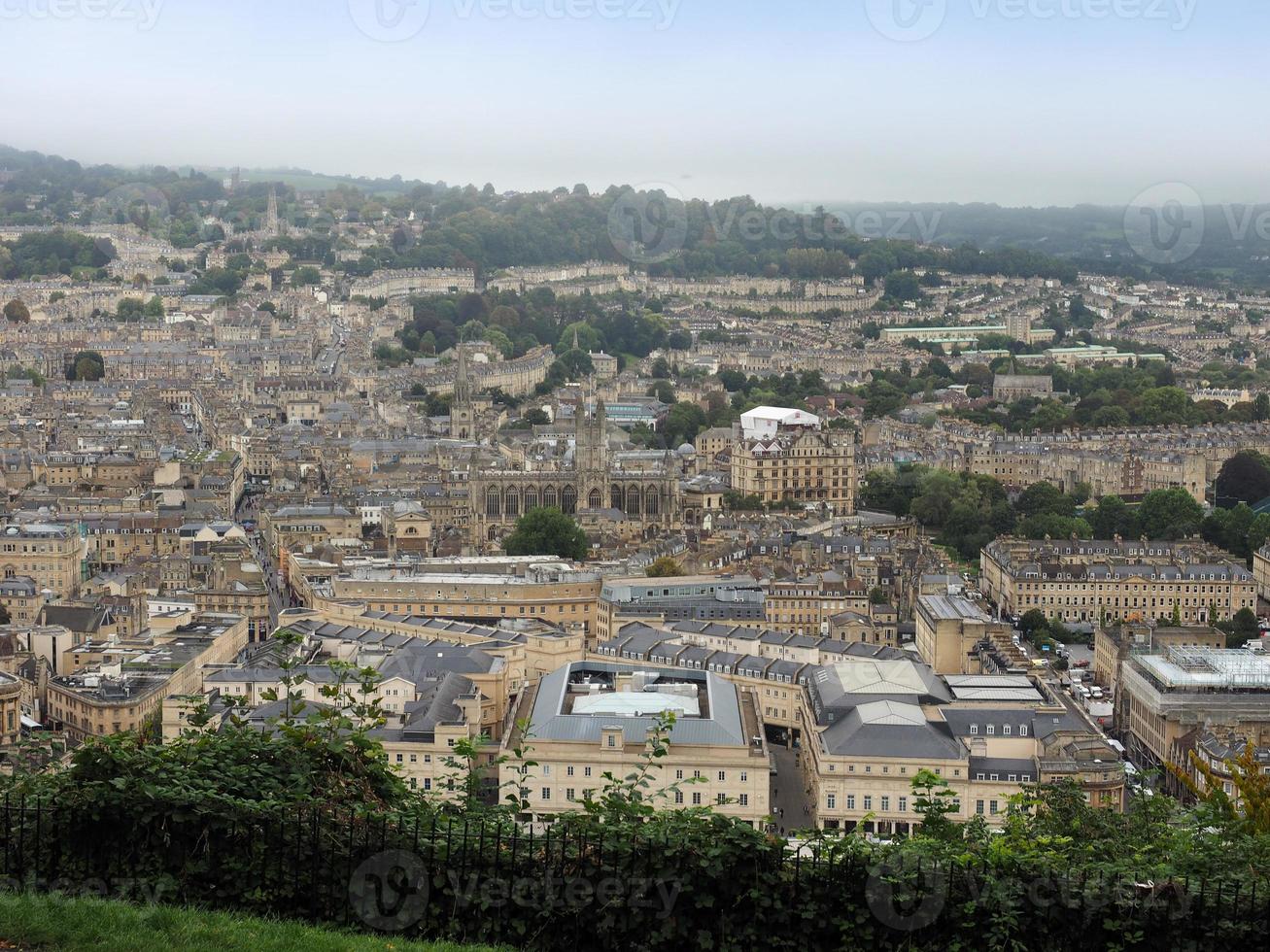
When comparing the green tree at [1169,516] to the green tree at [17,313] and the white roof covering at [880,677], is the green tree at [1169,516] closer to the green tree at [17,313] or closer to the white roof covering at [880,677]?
the white roof covering at [880,677]

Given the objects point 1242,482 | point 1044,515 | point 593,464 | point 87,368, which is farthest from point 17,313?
point 1044,515

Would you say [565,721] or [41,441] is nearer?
[565,721]

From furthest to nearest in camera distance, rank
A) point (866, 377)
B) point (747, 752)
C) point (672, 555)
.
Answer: point (866, 377), point (672, 555), point (747, 752)

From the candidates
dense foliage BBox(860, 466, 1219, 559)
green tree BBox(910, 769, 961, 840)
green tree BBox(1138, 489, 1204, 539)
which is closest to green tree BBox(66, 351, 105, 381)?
dense foliage BBox(860, 466, 1219, 559)

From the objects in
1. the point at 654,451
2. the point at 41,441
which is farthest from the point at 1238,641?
the point at 41,441

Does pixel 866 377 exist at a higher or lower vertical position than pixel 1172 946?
lower

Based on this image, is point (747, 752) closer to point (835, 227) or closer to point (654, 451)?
point (654, 451)

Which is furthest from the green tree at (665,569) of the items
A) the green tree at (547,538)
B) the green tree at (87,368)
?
the green tree at (87,368)
